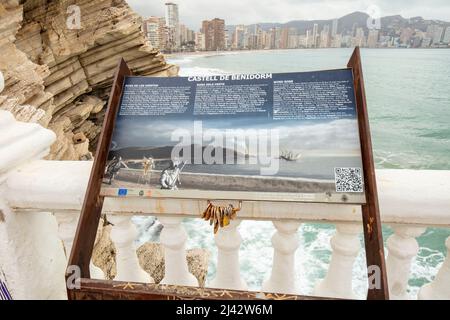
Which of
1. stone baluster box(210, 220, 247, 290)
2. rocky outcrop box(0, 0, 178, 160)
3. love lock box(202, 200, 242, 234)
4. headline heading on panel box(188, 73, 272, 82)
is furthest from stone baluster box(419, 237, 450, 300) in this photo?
rocky outcrop box(0, 0, 178, 160)

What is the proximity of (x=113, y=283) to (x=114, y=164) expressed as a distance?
443mm

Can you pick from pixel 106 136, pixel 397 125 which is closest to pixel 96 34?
pixel 106 136

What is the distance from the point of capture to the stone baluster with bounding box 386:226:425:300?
52.7 inches

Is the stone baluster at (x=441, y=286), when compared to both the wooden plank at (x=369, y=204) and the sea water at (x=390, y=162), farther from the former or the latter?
the sea water at (x=390, y=162)

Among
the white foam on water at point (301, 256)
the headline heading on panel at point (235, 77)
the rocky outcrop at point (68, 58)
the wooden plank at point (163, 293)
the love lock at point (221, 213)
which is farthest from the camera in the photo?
the white foam on water at point (301, 256)

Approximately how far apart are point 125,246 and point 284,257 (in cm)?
74

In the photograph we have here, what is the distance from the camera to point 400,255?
1.37 meters

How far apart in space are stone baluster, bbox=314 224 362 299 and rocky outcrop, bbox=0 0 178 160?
21.2ft

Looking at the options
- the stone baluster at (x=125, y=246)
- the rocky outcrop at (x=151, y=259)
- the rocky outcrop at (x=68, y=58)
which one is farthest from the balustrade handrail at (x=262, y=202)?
the rocky outcrop at (x=68, y=58)

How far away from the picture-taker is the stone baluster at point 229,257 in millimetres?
1435

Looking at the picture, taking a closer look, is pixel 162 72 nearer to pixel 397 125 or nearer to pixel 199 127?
pixel 199 127

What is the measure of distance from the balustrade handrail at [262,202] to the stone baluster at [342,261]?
0.13 m

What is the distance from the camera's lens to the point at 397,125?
74.1 feet

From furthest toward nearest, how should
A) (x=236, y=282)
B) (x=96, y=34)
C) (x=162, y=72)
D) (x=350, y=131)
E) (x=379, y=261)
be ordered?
(x=162, y=72)
(x=96, y=34)
(x=236, y=282)
(x=350, y=131)
(x=379, y=261)
